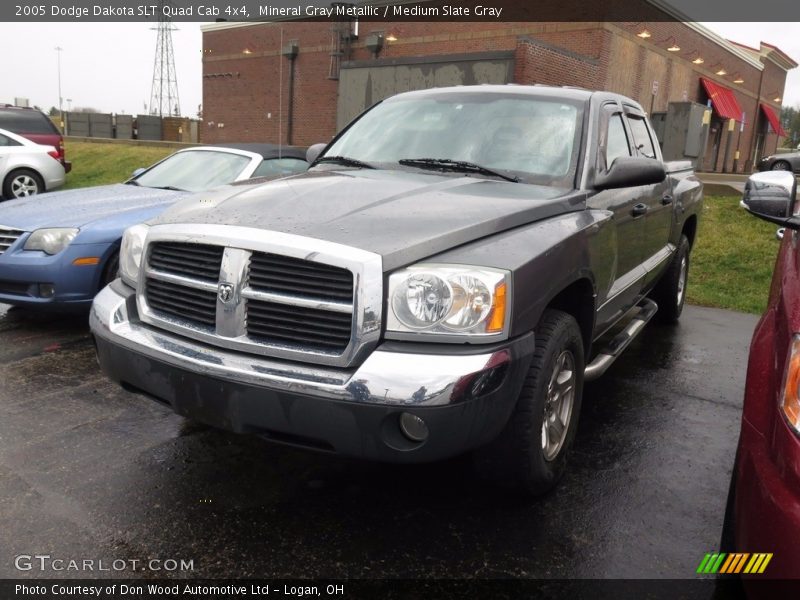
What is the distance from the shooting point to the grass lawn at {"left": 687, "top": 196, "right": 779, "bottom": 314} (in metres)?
7.57

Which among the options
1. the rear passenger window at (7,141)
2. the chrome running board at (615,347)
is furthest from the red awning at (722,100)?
the chrome running board at (615,347)

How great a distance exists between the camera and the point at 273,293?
253 cm

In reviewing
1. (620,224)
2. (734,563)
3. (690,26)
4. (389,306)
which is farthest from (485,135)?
(690,26)

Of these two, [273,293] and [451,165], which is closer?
[273,293]

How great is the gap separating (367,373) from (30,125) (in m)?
16.2

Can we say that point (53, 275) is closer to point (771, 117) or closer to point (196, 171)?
point (196, 171)

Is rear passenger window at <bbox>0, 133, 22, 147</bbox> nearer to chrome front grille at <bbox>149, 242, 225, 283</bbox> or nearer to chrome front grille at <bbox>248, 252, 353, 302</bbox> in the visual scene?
chrome front grille at <bbox>149, 242, 225, 283</bbox>

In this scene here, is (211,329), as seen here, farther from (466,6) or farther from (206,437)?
(466,6)

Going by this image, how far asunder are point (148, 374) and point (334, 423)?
0.85 meters

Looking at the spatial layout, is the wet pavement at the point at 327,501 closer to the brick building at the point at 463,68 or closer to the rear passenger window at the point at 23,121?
the rear passenger window at the point at 23,121

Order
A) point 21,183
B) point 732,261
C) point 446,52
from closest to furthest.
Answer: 1. point 732,261
2. point 21,183
3. point 446,52

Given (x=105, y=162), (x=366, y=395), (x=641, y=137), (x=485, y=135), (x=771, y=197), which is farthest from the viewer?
(x=105, y=162)

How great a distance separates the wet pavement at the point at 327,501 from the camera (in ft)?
8.39

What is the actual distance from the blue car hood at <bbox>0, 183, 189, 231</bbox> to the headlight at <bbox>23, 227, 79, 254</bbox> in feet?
0.23
